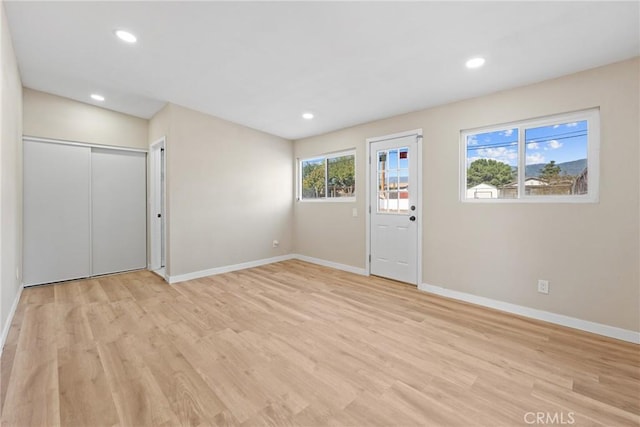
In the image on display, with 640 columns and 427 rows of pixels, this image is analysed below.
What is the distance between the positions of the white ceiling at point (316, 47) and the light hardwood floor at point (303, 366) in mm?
2490

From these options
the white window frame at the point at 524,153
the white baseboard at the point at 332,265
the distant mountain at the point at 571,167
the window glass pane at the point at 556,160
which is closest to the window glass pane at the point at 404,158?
the white window frame at the point at 524,153

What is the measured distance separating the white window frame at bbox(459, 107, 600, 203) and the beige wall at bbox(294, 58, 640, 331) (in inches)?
2.3

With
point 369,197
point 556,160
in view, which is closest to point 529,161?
point 556,160

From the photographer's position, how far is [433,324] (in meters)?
2.64

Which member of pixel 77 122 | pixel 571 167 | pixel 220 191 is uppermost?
pixel 77 122

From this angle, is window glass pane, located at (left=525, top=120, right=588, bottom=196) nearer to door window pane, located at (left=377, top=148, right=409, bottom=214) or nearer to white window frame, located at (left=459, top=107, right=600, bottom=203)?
white window frame, located at (left=459, top=107, right=600, bottom=203)

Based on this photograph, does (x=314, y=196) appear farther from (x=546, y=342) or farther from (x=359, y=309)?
(x=546, y=342)

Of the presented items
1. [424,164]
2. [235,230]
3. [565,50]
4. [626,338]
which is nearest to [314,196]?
[235,230]

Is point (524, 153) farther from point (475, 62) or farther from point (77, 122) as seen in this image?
point (77, 122)

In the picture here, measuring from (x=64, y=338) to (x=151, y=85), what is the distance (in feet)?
9.52

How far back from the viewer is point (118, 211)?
4500 mm

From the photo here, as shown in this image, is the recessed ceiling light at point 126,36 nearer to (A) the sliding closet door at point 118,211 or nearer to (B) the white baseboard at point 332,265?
(A) the sliding closet door at point 118,211

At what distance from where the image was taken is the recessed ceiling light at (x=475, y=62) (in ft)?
7.95

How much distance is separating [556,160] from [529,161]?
0.73 ft
